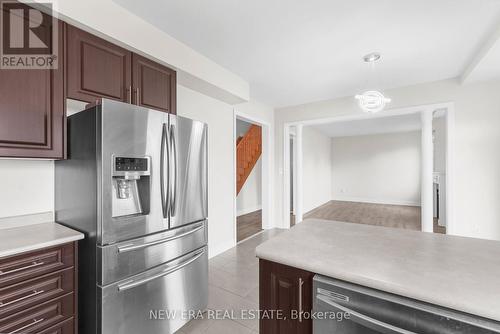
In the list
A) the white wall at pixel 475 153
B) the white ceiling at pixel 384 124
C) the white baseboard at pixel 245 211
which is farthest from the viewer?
the white baseboard at pixel 245 211

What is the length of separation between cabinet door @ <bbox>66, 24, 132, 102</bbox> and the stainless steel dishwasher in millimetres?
1872

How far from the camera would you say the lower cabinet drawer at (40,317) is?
46.9 inches

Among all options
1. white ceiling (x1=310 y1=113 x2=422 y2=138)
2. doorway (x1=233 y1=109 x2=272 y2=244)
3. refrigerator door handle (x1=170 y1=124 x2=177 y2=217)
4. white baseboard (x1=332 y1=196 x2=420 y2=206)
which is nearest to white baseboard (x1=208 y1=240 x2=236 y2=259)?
doorway (x1=233 y1=109 x2=272 y2=244)

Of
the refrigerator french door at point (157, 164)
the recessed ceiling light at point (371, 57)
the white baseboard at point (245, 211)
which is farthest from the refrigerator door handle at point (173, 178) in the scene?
the white baseboard at point (245, 211)

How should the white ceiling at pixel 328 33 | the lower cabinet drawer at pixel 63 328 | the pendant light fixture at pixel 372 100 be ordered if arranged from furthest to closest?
1. the pendant light fixture at pixel 372 100
2. the white ceiling at pixel 328 33
3. the lower cabinet drawer at pixel 63 328

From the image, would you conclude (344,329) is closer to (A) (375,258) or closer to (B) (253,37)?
(A) (375,258)

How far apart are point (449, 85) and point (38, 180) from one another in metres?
4.86

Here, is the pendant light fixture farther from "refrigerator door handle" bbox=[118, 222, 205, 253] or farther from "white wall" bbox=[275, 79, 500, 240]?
"refrigerator door handle" bbox=[118, 222, 205, 253]

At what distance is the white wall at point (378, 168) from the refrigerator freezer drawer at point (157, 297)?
7.48 meters

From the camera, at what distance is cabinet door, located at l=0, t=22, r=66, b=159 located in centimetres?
133

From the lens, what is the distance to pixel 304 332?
3.50ft

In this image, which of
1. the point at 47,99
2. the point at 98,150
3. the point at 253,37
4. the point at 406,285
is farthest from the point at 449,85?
the point at 47,99

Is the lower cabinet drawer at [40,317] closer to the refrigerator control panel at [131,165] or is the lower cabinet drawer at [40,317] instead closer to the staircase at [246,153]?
the refrigerator control panel at [131,165]

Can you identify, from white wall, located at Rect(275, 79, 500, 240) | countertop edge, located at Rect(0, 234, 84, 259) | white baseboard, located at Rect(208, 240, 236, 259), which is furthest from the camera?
white baseboard, located at Rect(208, 240, 236, 259)
